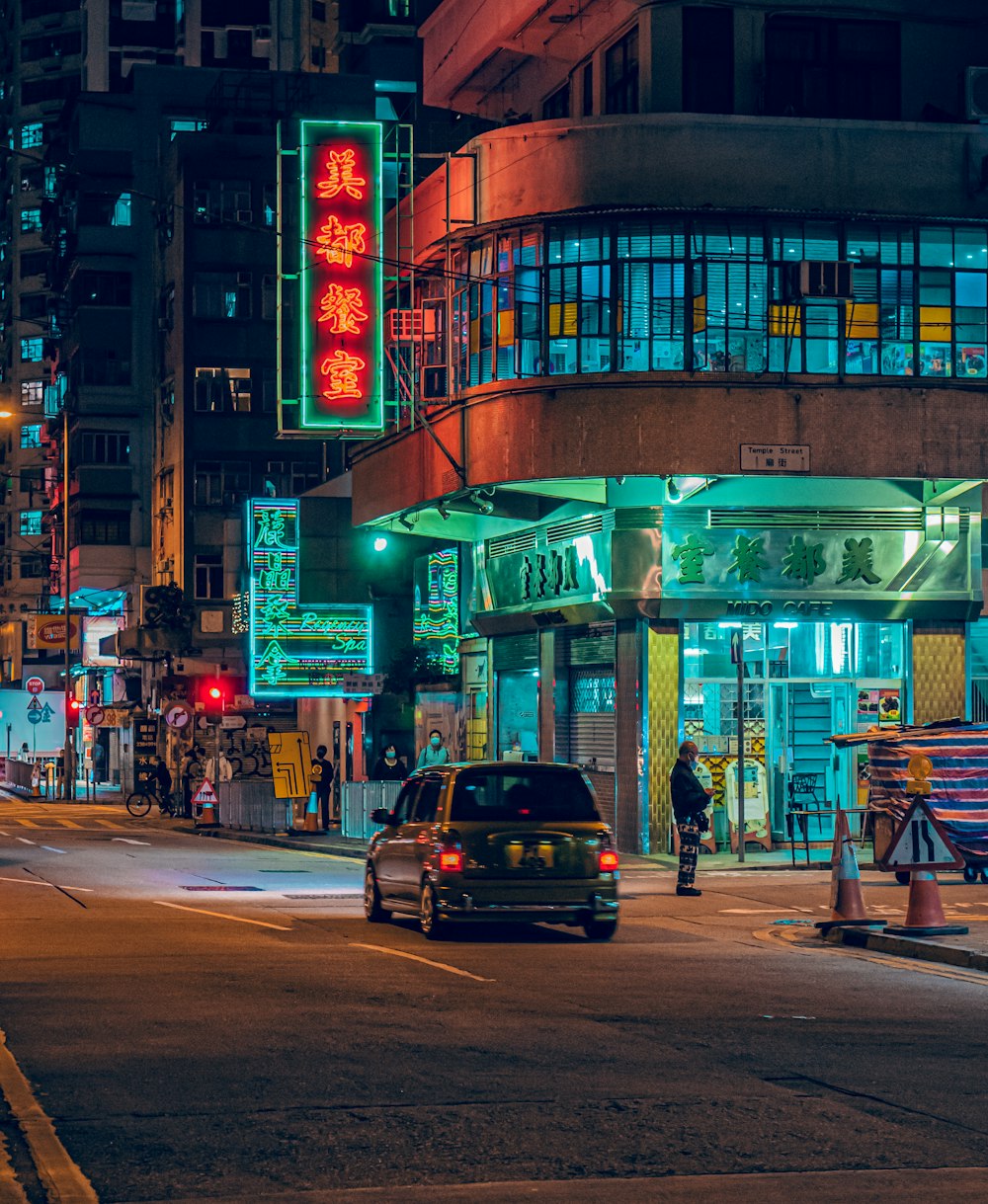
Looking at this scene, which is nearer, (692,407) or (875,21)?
(692,407)

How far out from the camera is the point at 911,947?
17359 mm

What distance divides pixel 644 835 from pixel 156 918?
12.0m

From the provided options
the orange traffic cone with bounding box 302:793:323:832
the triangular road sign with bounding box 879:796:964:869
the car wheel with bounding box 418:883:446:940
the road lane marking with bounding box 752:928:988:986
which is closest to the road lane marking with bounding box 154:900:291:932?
the car wheel with bounding box 418:883:446:940

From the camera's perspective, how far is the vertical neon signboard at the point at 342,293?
106 ft

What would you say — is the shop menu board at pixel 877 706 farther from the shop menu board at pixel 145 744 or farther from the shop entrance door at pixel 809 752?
the shop menu board at pixel 145 744

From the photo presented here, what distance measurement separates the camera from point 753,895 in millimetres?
23578

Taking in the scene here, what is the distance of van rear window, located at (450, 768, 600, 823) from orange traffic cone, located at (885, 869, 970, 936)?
9.49ft

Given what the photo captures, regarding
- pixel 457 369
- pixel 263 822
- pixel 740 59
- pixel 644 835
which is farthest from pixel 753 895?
pixel 263 822

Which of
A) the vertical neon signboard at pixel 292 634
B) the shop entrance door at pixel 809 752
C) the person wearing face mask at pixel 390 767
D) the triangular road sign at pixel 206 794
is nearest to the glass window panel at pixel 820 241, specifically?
the shop entrance door at pixel 809 752

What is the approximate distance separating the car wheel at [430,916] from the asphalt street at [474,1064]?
154 millimetres

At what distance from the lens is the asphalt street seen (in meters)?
8.12

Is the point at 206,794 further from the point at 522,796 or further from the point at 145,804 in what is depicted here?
the point at 522,796

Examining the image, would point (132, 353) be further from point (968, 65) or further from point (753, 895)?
point (753, 895)

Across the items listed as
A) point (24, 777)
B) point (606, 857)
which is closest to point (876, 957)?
point (606, 857)
